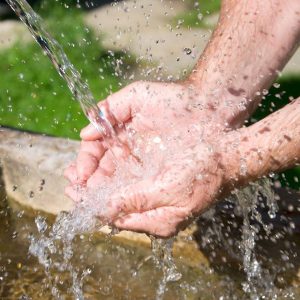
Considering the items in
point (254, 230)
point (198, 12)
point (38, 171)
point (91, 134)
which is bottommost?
point (198, 12)

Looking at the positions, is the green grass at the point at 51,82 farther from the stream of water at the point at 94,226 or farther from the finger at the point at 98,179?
the finger at the point at 98,179

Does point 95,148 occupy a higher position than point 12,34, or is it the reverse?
point 95,148

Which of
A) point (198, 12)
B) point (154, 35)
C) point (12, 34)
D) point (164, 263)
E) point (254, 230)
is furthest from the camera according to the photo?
point (198, 12)

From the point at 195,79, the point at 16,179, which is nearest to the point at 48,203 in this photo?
the point at 16,179

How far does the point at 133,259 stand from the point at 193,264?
0.64ft

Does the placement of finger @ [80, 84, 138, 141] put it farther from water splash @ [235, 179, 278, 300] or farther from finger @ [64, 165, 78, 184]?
water splash @ [235, 179, 278, 300]

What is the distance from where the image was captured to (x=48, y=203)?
2584mm

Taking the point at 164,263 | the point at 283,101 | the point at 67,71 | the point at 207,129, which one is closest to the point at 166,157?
the point at 207,129

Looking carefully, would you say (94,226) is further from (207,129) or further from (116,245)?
(116,245)

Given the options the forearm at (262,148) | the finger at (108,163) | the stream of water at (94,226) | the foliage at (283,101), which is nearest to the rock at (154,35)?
the foliage at (283,101)

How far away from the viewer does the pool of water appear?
2218 mm

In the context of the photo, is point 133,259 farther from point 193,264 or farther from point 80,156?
point 80,156

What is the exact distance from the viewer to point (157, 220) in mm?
1777

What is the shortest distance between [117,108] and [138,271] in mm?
566
